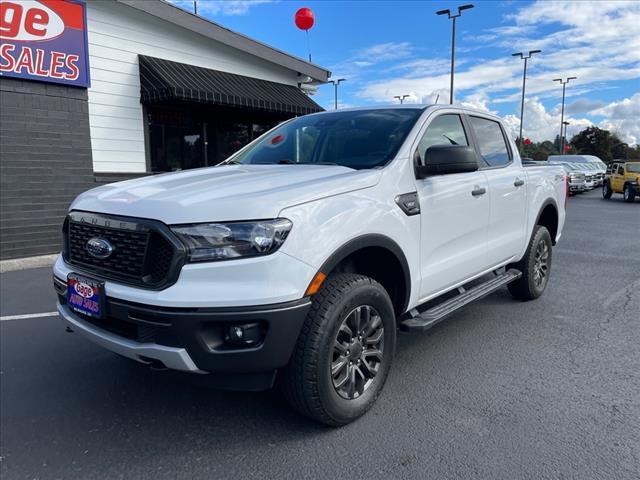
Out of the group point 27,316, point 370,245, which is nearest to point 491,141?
point 370,245

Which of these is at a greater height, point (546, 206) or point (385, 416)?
point (546, 206)

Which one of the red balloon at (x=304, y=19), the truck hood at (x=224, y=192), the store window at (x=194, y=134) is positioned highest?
the red balloon at (x=304, y=19)

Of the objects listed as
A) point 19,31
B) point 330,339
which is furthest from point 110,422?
point 19,31

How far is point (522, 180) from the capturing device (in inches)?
183

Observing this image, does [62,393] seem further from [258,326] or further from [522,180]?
[522,180]

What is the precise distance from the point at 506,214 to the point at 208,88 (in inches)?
290

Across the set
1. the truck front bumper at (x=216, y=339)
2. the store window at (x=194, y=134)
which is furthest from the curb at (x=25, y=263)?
the truck front bumper at (x=216, y=339)

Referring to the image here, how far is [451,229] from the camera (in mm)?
3553

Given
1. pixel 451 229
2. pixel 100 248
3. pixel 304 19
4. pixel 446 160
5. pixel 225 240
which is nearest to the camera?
pixel 225 240

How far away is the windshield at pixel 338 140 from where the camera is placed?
3367 millimetres

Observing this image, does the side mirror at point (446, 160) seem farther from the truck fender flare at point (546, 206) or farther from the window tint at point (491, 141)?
the truck fender flare at point (546, 206)

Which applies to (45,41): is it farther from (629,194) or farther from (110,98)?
(629,194)

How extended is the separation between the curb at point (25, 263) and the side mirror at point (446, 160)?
6797 mm

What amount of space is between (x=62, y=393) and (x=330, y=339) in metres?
2.00
